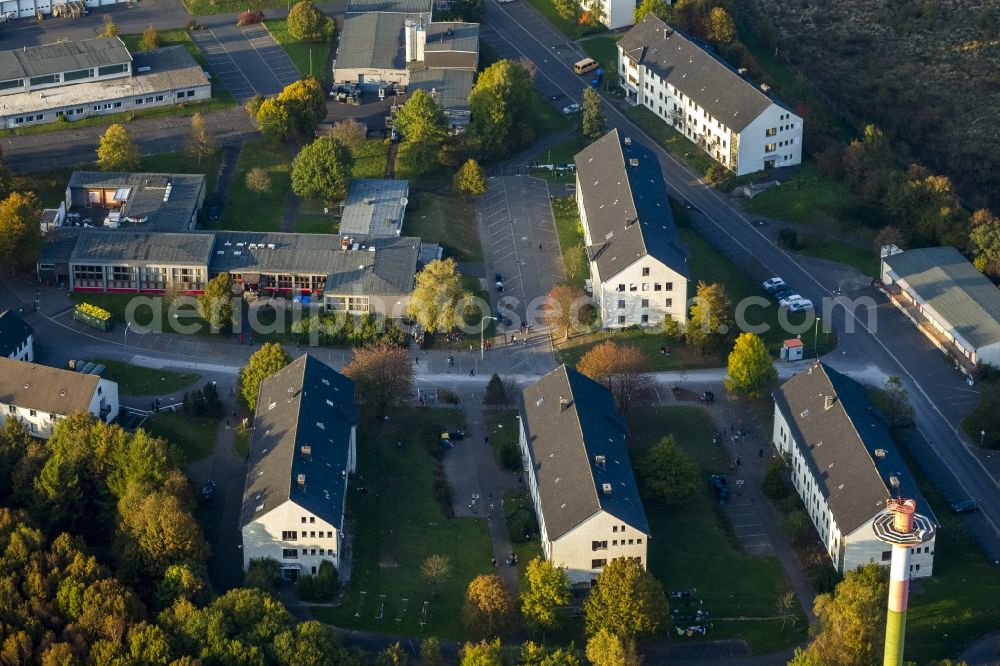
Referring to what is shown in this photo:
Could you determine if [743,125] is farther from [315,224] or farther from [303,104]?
[315,224]

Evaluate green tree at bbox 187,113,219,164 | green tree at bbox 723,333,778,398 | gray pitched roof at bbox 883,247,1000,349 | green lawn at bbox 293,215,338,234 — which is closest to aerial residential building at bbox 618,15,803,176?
Answer: gray pitched roof at bbox 883,247,1000,349

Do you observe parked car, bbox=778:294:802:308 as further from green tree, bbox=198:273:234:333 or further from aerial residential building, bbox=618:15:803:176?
green tree, bbox=198:273:234:333

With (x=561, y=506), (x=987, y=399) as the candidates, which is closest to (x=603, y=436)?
(x=561, y=506)

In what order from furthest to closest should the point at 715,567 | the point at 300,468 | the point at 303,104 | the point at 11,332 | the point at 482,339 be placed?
the point at 303,104 → the point at 482,339 → the point at 11,332 → the point at 715,567 → the point at 300,468

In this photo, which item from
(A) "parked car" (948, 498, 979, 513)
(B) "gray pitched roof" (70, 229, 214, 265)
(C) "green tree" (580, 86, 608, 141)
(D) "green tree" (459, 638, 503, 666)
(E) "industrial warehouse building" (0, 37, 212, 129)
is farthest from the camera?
(C) "green tree" (580, 86, 608, 141)

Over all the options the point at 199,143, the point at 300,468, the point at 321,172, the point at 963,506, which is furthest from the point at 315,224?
the point at 963,506

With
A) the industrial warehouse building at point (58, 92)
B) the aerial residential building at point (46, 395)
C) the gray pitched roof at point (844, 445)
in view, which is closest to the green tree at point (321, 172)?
the industrial warehouse building at point (58, 92)
